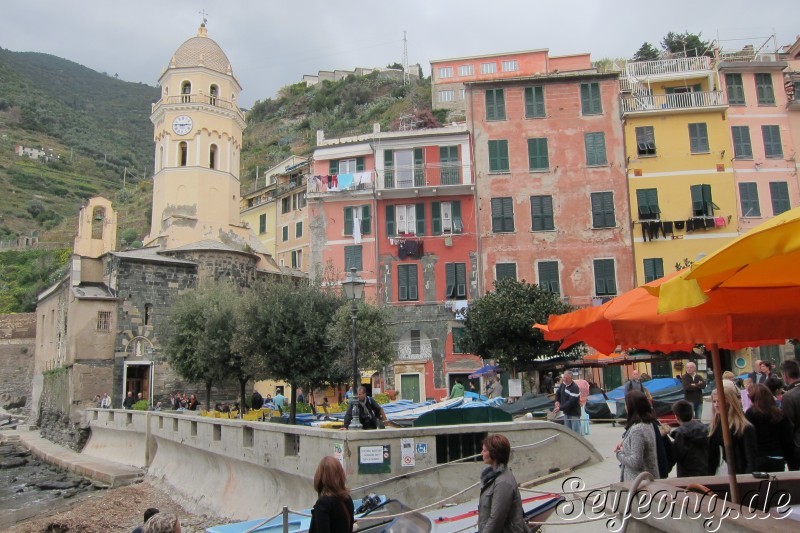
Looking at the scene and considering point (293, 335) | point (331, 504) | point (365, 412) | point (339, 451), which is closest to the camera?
point (331, 504)

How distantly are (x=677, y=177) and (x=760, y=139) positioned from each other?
470 centimetres

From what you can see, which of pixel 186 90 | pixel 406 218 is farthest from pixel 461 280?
pixel 186 90

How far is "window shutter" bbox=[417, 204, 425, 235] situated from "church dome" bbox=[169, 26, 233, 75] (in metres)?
16.6

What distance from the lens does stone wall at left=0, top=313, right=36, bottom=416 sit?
50.9m

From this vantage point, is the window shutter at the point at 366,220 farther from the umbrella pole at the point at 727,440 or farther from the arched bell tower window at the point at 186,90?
the umbrella pole at the point at 727,440

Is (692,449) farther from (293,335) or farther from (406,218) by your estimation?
(406,218)

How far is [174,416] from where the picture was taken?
20.8 m

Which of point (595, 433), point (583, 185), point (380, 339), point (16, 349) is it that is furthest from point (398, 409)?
point (16, 349)

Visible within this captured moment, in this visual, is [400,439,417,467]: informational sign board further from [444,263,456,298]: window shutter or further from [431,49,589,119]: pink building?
[431,49,589,119]: pink building

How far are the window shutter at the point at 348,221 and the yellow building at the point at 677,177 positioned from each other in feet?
46.6

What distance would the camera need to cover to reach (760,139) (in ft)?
104

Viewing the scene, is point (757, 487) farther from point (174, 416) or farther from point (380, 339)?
point (174, 416)

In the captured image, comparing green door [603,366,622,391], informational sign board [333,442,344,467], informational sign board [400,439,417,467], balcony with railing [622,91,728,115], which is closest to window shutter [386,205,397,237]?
green door [603,366,622,391]

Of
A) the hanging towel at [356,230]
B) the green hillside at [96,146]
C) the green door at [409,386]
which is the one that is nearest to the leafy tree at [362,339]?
the green door at [409,386]
